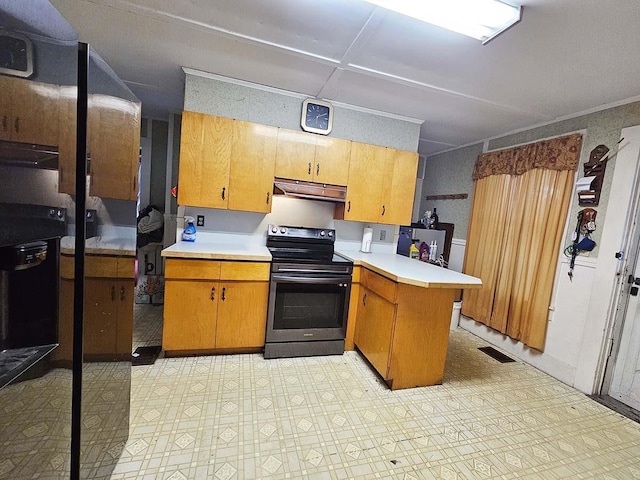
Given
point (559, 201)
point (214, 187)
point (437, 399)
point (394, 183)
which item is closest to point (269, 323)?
point (214, 187)

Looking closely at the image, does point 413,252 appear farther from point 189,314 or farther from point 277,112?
point 189,314

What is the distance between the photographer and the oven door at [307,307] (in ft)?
7.87

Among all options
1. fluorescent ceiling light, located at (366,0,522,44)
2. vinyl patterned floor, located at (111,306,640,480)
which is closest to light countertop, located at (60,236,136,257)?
vinyl patterned floor, located at (111,306,640,480)

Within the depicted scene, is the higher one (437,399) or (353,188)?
(353,188)

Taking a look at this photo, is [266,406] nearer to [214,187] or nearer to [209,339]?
[209,339]

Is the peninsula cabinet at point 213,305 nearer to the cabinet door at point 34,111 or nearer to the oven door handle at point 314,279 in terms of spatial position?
the oven door handle at point 314,279

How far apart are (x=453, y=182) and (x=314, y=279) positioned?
2.88 metres

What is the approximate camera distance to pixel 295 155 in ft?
8.62

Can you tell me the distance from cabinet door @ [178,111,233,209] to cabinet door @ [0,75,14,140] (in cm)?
182

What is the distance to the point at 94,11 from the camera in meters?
1.74

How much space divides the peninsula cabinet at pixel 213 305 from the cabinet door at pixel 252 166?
612 mm

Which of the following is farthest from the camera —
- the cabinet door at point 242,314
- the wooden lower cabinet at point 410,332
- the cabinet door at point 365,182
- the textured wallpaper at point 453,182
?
the textured wallpaper at point 453,182

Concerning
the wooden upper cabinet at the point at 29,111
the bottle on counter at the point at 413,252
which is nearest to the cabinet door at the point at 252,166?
the wooden upper cabinet at the point at 29,111

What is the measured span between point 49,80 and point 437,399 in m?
2.72
